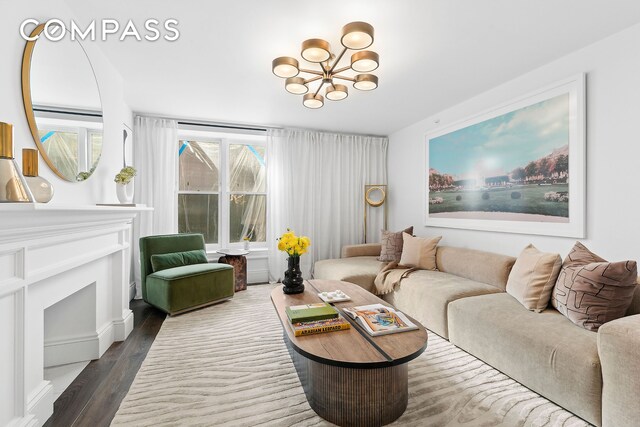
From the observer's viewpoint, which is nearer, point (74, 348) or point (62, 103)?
point (62, 103)

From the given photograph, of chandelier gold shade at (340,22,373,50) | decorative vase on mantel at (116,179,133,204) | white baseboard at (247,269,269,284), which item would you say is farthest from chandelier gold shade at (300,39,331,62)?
white baseboard at (247,269,269,284)

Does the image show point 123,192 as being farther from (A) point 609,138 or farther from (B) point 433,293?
(A) point 609,138

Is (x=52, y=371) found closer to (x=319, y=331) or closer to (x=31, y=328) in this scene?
(x=31, y=328)

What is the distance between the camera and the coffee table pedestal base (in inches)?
61.6

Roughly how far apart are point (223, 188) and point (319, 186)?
1.49m

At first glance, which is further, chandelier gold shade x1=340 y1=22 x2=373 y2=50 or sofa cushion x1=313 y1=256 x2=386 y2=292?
sofa cushion x1=313 y1=256 x2=386 y2=292

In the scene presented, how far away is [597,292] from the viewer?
1.78 m

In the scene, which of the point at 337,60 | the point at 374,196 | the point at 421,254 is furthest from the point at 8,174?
the point at 374,196

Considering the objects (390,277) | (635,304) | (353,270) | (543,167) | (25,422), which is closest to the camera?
(25,422)

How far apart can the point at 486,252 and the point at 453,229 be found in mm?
676

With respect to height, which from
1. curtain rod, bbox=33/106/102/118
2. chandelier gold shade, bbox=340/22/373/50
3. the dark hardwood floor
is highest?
chandelier gold shade, bbox=340/22/373/50

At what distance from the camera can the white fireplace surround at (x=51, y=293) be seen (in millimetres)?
1347

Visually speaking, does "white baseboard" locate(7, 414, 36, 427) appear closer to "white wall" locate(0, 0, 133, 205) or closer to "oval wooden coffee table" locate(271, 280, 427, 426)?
"white wall" locate(0, 0, 133, 205)

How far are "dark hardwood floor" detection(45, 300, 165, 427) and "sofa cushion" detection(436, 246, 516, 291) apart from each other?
10.2 feet
